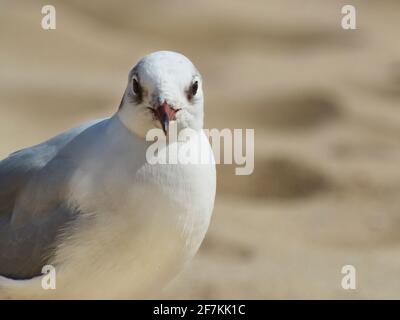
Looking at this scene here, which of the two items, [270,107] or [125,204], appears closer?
[125,204]

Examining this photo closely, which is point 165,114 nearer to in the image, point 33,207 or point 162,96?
point 162,96

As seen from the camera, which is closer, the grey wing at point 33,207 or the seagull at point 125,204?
the seagull at point 125,204

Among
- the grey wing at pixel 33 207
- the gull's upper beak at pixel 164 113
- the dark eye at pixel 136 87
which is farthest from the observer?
the grey wing at pixel 33 207

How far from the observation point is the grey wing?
126 inches

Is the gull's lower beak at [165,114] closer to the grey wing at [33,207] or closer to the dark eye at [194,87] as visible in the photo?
→ the dark eye at [194,87]

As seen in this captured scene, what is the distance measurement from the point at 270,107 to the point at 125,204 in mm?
5801

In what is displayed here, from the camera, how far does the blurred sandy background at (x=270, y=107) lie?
6000mm

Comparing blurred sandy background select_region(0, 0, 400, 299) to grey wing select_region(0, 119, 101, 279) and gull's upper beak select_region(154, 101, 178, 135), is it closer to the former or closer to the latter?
grey wing select_region(0, 119, 101, 279)

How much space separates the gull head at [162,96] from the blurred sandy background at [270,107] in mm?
1991

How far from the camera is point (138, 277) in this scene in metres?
3.10

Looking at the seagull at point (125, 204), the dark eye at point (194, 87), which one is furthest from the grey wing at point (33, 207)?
the dark eye at point (194, 87)

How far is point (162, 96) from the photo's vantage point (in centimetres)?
292

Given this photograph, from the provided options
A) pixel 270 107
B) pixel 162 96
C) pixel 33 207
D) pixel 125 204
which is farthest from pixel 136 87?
pixel 270 107
